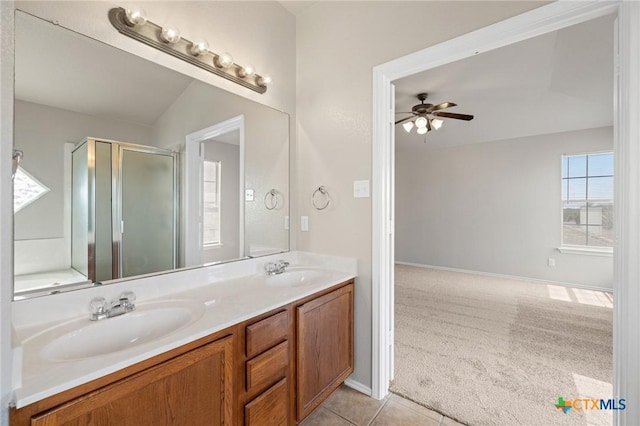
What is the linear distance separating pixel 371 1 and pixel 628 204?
1.79 metres

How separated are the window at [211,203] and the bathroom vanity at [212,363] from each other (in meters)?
0.25

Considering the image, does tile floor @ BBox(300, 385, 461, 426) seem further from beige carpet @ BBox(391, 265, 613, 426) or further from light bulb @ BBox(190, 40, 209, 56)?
light bulb @ BBox(190, 40, 209, 56)

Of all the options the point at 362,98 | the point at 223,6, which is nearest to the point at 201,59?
the point at 223,6

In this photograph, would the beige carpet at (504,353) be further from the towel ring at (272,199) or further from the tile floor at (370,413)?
the towel ring at (272,199)

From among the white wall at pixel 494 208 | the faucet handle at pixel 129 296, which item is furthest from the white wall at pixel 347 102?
the white wall at pixel 494 208

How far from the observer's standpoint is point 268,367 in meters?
1.27

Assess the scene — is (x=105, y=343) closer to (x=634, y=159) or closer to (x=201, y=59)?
(x=201, y=59)

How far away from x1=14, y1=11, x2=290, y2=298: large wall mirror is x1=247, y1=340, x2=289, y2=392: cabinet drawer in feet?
2.25

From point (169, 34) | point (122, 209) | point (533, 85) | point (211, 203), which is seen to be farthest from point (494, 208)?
point (122, 209)

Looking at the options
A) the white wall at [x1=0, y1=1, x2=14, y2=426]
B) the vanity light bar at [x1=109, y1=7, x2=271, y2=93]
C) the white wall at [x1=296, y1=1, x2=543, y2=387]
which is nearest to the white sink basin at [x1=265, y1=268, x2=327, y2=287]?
the white wall at [x1=296, y1=1, x2=543, y2=387]

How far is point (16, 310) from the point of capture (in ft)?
3.32

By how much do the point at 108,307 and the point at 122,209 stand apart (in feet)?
1.57

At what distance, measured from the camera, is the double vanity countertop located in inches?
29.7

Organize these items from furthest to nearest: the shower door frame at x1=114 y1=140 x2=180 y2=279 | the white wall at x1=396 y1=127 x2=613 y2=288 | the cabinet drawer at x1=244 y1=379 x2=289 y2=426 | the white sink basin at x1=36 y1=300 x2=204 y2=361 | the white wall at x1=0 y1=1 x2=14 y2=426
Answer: the white wall at x1=396 y1=127 x2=613 y2=288 → the shower door frame at x1=114 y1=140 x2=180 y2=279 → the cabinet drawer at x1=244 y1=379 x2=289 y2=426 → the white sink basin at x1=36 y1=300 x2=204 y2=361 → the white wall at x1=0 y1=1 x2=14 y2=426
